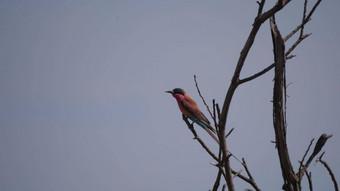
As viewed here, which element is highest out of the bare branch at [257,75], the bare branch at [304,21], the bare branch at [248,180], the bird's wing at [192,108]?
the bird's wing at [192,108]

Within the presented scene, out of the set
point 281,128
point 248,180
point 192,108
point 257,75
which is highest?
point 192,108

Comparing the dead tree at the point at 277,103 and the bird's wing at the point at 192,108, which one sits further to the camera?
the bird's wing at the point at 192,108

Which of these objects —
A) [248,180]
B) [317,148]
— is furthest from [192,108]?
[317,148]

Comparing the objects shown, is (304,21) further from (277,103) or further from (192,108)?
(192,108)

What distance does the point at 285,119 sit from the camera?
168 cm

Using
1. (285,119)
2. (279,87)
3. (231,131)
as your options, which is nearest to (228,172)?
(231,131)

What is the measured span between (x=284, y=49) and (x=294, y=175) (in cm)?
68

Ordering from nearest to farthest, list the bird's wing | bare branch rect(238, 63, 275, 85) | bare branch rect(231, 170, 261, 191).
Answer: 1. bare branch rect(238, 63, 275, 85)
2. bare branch rect(231, 170, 261, 191)
3. the bird's wing

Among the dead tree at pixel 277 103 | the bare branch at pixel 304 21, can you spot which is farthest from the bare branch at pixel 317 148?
the bare branch at pixel 304 21

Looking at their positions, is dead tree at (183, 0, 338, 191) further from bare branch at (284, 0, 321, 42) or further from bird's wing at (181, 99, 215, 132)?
bird's wing at (181, 99, 215, 132)

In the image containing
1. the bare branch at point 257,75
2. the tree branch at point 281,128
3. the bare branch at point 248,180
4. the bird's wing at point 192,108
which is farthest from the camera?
the bird's wing at point 192,108

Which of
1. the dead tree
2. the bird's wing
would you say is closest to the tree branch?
the dead tree

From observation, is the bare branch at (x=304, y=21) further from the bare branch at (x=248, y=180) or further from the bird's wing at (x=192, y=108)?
the bird's wing at (x=192, y=108)

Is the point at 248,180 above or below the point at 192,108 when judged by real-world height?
below
